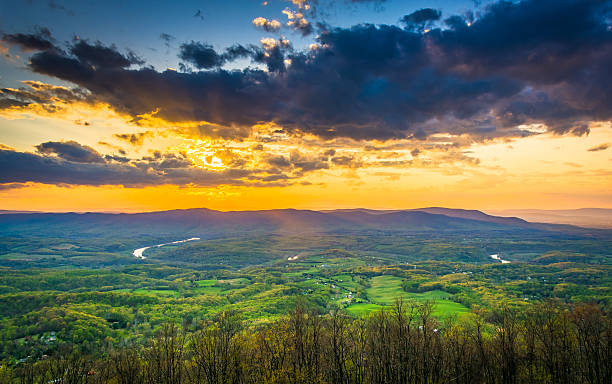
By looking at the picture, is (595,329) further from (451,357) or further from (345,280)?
(345,280)

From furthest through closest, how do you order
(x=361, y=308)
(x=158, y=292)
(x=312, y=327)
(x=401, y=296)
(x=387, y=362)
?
(x=158, y=292) < (x=401, y=296) < (x=361, y=308) < (x=312, y=327) < (x=387, y=362)

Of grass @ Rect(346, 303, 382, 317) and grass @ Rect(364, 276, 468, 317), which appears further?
grass @ Rect(346, 303, 382, 317)

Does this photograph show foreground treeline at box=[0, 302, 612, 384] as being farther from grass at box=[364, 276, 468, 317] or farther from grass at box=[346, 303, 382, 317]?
grass at box=[346, 303, 382, 317]

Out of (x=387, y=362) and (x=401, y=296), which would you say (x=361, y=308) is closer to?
(x=401, y=296)

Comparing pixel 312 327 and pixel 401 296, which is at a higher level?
pixel 312 327

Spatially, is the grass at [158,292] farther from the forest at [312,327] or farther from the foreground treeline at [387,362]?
the foreground treeline at [387,362]

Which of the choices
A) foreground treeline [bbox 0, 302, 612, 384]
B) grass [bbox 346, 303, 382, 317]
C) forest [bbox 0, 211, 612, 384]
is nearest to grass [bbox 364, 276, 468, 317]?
forest [bbox 0, 211, 612, 384]

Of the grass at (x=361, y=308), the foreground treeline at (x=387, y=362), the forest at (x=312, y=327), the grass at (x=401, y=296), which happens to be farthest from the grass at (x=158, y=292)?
the foreground treeline at (x=387, y=362)

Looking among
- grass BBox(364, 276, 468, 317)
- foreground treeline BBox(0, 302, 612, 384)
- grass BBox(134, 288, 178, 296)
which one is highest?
foreground treeline BBox(0, 302, 612, 384)

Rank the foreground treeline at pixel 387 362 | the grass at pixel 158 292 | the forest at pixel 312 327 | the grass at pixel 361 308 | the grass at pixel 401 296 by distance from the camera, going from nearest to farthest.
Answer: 1. the foreground treeline at pixel 387 362
2. the forest at pixel 312 327
3. the grass at pixel 401 296
4. the grass at pixel 361 308
5. the grass at pixel 158 292

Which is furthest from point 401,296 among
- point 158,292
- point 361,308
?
point 158,292

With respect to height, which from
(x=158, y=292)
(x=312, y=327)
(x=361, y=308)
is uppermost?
(x=312, y=327)

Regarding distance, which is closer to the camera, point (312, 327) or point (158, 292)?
point (312, 327)

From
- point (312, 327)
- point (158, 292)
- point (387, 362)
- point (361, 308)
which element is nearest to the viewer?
point (387, 362)
